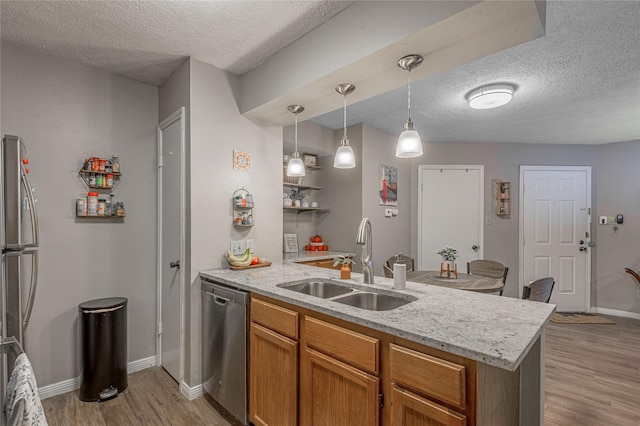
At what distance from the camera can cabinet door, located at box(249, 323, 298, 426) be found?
1684 mm

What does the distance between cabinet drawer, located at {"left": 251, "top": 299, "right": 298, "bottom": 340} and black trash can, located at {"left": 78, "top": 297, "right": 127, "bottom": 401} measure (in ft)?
3.98

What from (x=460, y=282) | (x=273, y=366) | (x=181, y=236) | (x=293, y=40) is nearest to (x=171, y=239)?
(x=181, y=236)

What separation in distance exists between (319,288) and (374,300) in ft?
1.44

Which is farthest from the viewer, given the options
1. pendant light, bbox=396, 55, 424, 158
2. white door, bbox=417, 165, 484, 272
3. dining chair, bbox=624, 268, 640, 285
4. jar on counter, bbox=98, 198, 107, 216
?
white door, bbox=417, 165, 484, 272

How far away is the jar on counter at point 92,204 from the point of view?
8.12 ft

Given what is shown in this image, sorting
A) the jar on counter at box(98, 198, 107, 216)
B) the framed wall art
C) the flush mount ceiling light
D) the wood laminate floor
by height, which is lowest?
the wood laminate floor

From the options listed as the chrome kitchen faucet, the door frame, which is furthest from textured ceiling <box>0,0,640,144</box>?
the chrome kitchen faucet

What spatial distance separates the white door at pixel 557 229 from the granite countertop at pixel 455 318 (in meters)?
3.96

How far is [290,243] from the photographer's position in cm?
397

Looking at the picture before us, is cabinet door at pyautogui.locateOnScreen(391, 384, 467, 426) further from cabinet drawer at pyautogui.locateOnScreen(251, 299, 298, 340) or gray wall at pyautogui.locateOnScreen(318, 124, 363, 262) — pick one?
gray wall at pyautogui.locateOnScreen(318, 124, 363, 262)

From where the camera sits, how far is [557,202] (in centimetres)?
491

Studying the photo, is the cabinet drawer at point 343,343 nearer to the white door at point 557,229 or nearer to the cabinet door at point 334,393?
the cabinet door at point 334,393

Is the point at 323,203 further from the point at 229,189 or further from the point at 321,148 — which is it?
the point at 229,189

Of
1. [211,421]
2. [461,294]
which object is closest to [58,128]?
[211,421]
